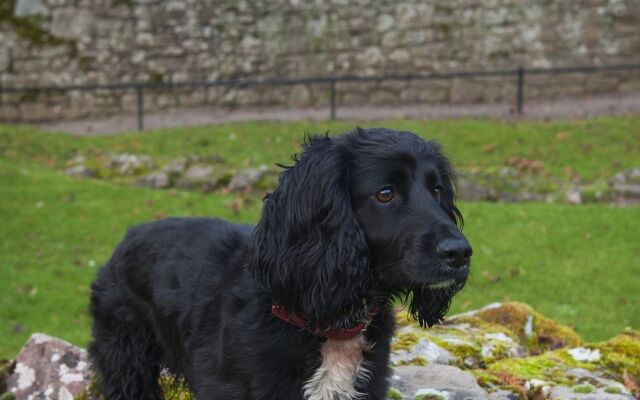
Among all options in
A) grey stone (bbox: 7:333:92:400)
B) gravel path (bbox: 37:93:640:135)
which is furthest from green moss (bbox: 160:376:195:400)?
gravel path (bbox: 37:93:640:135)

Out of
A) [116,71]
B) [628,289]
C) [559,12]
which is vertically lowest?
[628,289]

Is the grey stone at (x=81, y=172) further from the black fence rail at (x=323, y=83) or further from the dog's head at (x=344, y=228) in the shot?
the dog's head at (x=344, y=228)

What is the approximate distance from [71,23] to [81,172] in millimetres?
7166

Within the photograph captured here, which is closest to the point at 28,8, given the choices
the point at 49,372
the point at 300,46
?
the point at 300,46

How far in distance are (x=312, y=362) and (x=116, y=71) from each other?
1764 cm

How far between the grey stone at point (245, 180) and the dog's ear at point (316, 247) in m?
9.11

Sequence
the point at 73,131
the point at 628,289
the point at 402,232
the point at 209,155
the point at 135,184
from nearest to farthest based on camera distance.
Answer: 1. the point at 402,232
2. the point at 628,289
3. the point at 135,184
4. the point at 209,155
5. the point at 73,131

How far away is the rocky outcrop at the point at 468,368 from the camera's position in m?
4.29

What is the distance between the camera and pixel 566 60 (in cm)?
1997

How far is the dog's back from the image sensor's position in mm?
3779

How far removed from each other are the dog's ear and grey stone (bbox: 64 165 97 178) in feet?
35.8

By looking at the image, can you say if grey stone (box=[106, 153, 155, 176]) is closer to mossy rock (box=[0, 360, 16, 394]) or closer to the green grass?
the green grass

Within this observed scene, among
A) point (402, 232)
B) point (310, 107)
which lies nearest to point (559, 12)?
point (310, 107)

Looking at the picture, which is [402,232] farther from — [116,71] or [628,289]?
[116,71]
